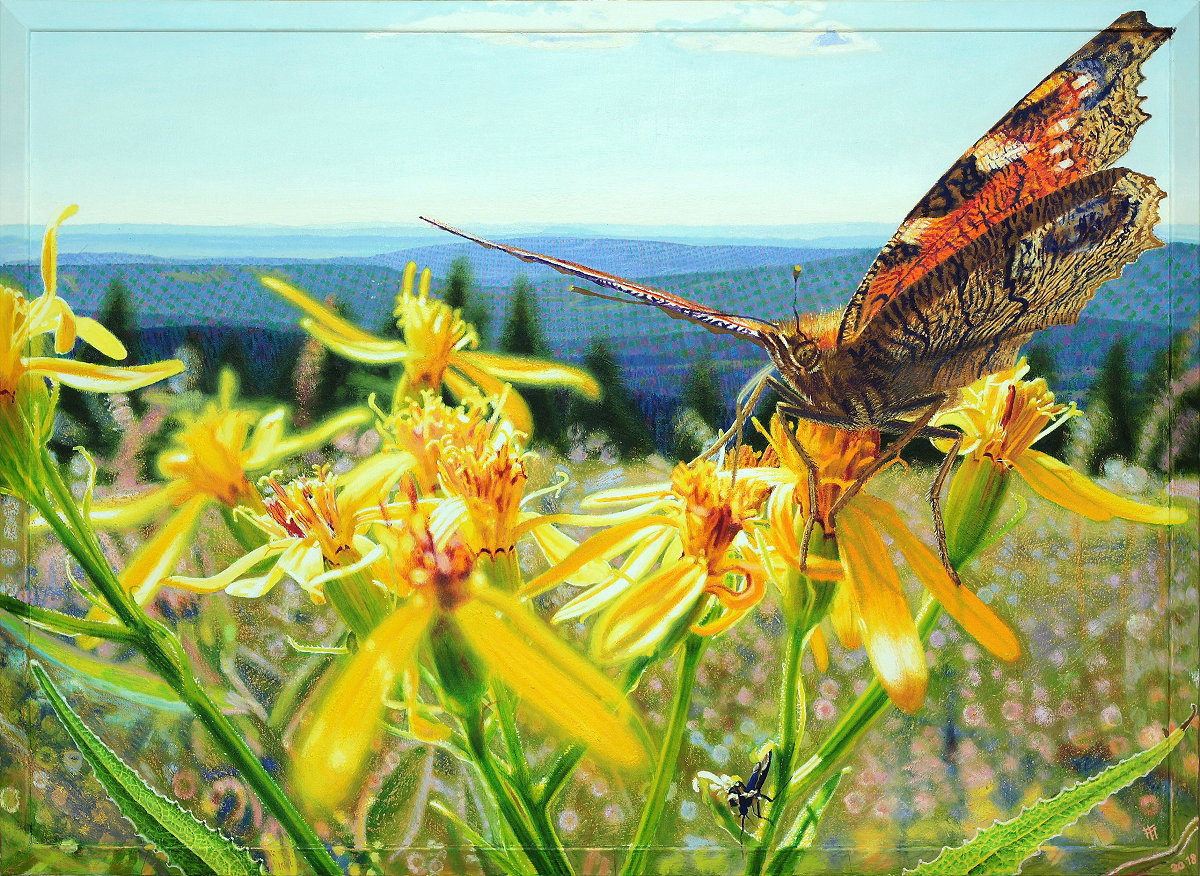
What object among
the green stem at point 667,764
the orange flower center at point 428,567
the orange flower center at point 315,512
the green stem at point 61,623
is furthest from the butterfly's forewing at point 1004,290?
the green stem at point 61,623

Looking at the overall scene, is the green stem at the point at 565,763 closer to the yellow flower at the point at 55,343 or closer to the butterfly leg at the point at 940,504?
the butterfly leg at the point at 940,504

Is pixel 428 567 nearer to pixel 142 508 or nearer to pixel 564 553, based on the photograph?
pixel 564 553

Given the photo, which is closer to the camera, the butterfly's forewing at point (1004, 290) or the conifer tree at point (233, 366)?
the butterfly's forewing at point (1004, 290)

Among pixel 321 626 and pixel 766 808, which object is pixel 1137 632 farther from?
pixel 321 626

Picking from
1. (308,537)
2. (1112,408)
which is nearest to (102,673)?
(308,537)

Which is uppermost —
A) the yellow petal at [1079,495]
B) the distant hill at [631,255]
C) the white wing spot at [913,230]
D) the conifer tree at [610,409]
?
the white wing spot at [913,230]
